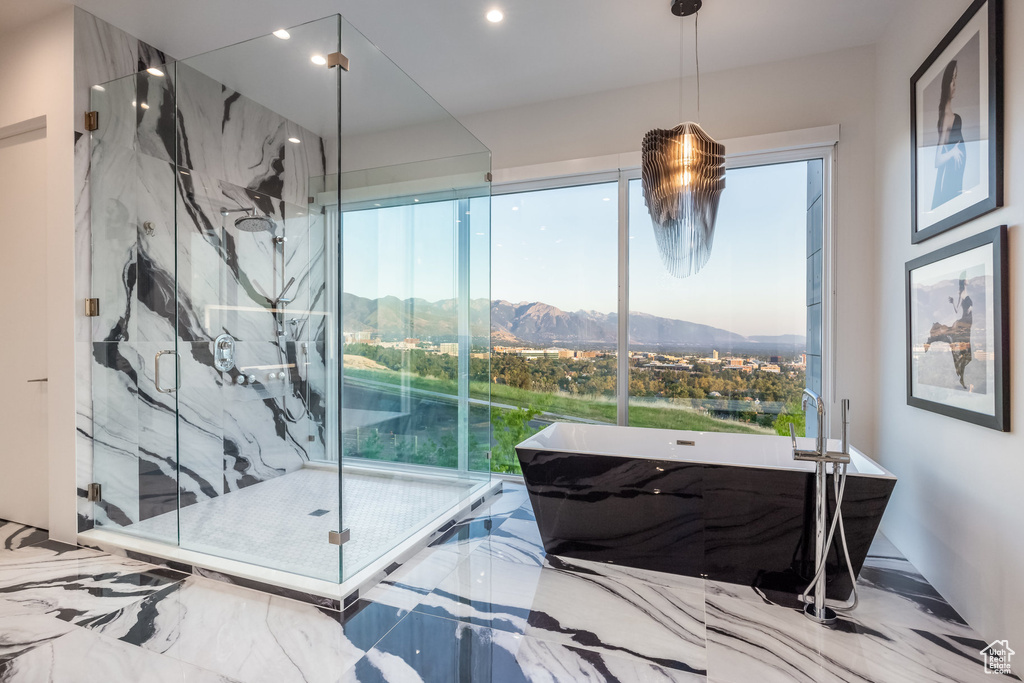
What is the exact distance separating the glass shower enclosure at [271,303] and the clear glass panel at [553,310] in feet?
3.39

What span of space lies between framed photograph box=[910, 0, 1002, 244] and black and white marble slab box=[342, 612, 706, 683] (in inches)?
81.4

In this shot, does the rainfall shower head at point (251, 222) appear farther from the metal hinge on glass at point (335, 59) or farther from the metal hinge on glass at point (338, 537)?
the metal hinge on glass at point (338, 537)

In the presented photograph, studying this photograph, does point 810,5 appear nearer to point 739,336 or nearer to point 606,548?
point 739,336

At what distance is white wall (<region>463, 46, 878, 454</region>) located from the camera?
301 centimetres

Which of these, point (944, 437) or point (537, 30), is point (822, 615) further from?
point (537, 30)

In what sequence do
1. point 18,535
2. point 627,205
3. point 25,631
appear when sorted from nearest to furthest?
point 25,631, point 18,535, point 627,205

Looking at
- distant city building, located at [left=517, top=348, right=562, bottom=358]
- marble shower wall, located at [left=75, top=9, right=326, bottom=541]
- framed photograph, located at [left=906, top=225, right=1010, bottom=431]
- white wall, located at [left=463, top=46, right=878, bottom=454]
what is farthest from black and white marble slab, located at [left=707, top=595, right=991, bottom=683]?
distant city building, located at [left=517, top=348, right=562, bottom=358]

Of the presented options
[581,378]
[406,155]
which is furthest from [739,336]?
[406,155]

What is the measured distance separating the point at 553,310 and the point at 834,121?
6.84ft

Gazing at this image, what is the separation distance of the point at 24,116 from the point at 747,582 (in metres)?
4.32

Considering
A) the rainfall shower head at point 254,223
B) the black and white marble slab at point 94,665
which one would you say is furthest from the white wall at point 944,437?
the rainfall shower head at point 254,223

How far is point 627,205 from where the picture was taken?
3586 mm

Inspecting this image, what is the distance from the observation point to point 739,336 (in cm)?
334

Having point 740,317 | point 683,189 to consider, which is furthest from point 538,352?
point 683,189
